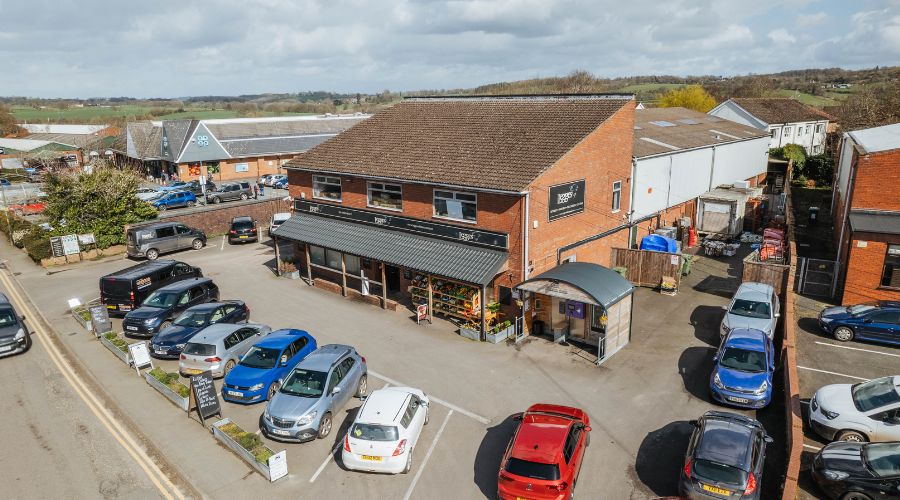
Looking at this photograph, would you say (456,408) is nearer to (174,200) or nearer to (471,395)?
(471,395)

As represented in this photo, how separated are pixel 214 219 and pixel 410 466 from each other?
29.3 meters

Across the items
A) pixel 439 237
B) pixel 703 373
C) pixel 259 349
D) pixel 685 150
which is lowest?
pixel 703 373

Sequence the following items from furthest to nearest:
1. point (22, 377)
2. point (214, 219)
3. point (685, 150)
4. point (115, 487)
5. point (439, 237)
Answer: point (214, 219), point (685, 150), point (439, 237), point (22, 377), point (115, 487)

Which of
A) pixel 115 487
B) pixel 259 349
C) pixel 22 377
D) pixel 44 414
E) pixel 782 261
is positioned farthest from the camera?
pixel 782 261

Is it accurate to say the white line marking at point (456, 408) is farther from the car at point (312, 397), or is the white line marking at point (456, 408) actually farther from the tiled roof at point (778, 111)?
the tiled roof at point (778, 111)

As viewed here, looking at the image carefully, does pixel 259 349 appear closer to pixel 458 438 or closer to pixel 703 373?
pixel 458 438

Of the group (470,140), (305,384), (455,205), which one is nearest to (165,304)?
(305,384)

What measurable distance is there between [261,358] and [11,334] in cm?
1019

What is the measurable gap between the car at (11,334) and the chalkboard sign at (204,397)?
9.13 metres

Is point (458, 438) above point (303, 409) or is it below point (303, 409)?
below

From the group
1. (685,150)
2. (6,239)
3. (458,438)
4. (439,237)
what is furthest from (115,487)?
(6,239)

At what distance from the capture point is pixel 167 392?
16.3m

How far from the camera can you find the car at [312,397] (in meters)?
13.8

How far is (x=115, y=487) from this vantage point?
12500 mm
